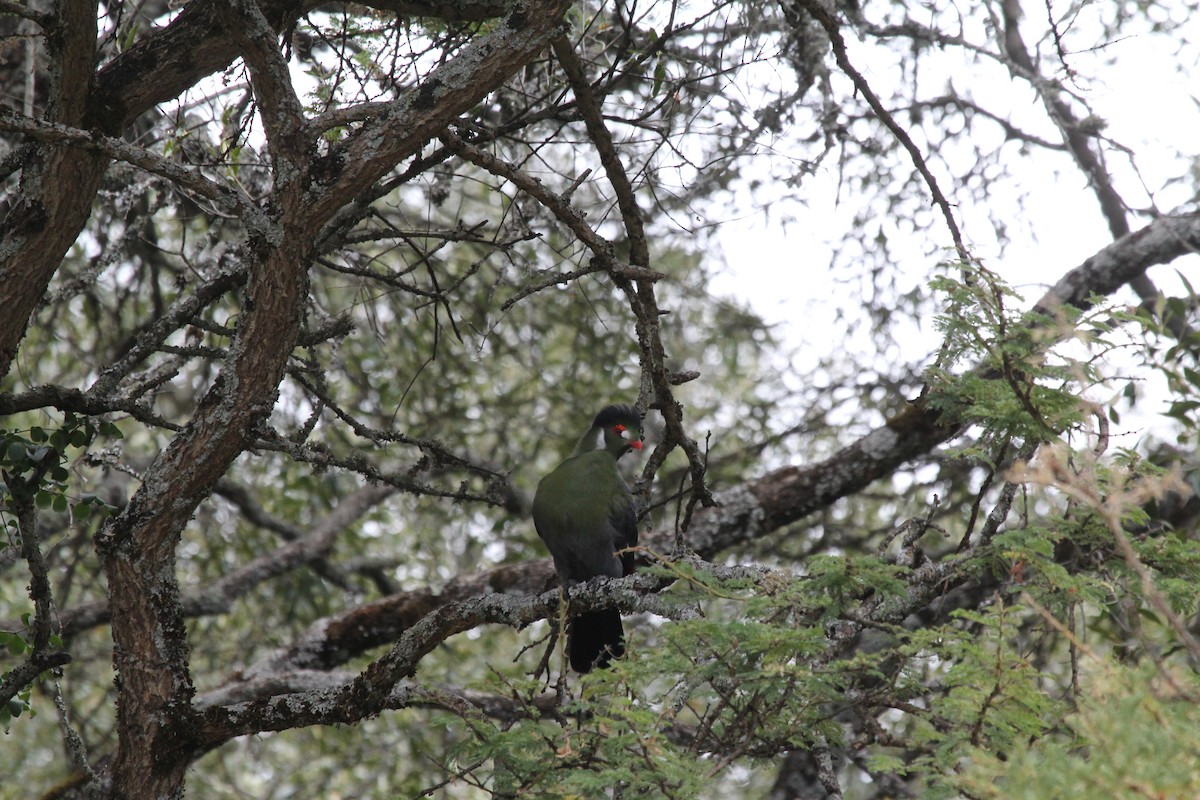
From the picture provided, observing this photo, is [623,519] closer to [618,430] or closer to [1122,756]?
[618,430]

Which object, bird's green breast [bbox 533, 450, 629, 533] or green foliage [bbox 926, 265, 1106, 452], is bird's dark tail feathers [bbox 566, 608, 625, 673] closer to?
bird's green breast [bbox 533, 450, 629, 533]

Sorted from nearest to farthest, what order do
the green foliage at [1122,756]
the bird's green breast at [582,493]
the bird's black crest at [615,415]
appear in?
the green foliage at [1122,756], the bird's green breast at [582,493], the bird's black crest at [615,415]

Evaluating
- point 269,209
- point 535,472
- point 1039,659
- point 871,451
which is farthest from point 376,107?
point 535,472

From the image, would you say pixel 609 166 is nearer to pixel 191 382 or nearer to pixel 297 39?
pixel 297 39

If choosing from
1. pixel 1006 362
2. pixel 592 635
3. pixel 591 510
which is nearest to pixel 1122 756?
pixel 1006 362

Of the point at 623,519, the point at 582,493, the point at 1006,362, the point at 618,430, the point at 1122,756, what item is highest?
the point at 618,430

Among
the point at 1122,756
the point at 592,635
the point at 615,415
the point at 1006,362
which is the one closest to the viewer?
the point at 1122,756

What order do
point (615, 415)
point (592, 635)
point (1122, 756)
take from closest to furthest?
1. point (1122, 756)
2. point (592, 635)
3. point (615, 415)

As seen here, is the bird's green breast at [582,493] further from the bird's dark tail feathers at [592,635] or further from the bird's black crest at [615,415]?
the bird's dark tail feathers at [592,635]

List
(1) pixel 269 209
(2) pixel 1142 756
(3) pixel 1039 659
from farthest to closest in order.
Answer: (3) pixel 1039 659 < (1) pixel 269 209 < (2) pixel 1142 756

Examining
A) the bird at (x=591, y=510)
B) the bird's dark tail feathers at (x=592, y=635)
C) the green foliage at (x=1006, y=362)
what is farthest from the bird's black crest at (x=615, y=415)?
the green foliage at (x=1006, y=362)

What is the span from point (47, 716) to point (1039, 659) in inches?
266

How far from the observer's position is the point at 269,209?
8.56ft

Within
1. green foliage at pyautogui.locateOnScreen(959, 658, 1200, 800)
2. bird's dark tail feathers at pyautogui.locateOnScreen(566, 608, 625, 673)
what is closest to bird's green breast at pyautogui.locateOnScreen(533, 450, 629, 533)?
bird's dark tail feathers at pyautogui.locateOnScreen(566, 608, 625, 673)
